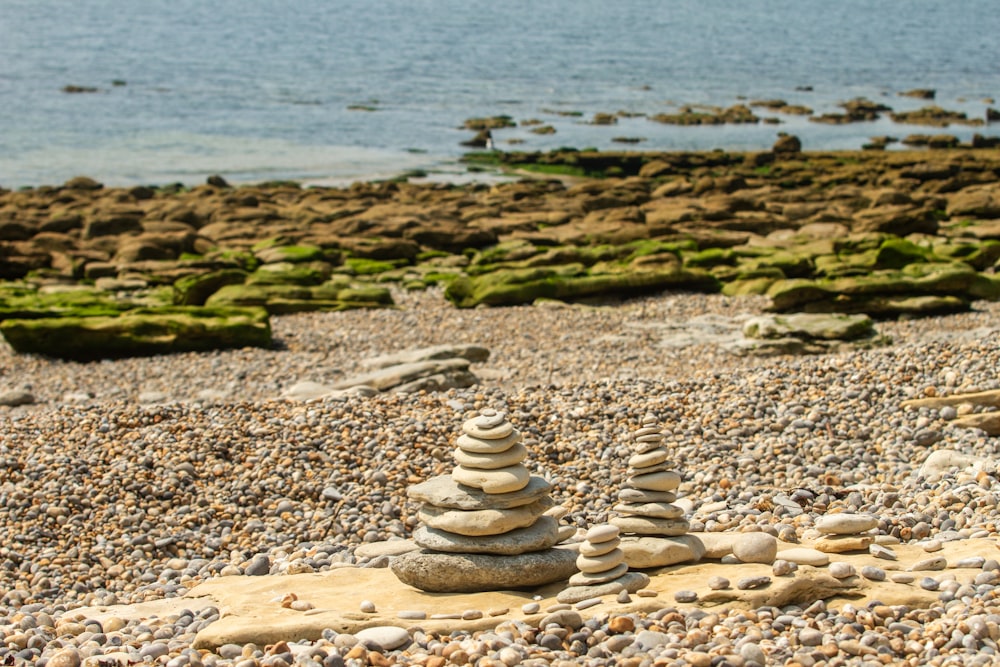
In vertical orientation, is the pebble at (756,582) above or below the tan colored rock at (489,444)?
below

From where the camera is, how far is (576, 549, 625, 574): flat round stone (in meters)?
6.75

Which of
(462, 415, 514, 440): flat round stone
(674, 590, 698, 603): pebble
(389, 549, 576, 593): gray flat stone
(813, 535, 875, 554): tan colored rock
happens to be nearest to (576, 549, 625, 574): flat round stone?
(389, 549, 576, 593): gray flat stone

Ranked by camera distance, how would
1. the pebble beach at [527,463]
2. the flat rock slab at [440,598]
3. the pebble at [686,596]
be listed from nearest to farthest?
the pebble beach at [527,463] < the flat rock slab at [440,598] < the pebble at [686,596]

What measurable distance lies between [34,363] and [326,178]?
98.0 ft

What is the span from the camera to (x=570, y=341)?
1805 centimetres

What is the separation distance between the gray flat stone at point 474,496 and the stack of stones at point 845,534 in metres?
1.90

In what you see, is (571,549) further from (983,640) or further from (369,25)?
(369,25)

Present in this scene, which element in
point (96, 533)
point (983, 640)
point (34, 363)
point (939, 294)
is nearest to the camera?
point (983, 640)

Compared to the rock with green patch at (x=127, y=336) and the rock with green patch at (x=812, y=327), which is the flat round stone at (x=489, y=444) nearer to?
the rock with green patch at (x=812, y=327)

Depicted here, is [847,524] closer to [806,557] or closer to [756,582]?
[806,557]

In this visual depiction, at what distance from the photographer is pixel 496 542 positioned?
7082mm

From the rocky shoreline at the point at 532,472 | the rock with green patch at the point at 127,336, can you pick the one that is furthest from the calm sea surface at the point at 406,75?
the rocky shoreline at the point at 532,472

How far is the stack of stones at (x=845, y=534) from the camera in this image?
7.20 metres

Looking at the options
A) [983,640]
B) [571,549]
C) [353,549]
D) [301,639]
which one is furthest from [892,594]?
[353,549]
